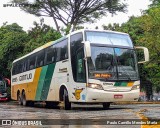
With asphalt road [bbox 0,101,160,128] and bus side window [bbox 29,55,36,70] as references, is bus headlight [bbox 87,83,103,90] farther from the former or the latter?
bus side window [bbox 29,55,36,70]

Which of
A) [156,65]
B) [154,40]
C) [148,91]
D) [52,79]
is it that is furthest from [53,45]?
[148,91]

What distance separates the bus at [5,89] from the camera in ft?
106

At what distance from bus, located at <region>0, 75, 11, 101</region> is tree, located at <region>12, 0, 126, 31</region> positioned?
771 cm

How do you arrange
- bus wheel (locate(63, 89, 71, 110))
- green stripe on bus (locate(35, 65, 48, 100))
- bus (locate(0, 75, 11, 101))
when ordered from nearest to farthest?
bus wheel (locate(63, 89, 71, 110))
green stripe on bus (locate(35, 65, 48, 100))
bus (locate(0, 75, 11, 101))

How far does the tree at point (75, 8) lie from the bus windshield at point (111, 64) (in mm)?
20922

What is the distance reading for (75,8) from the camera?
35938mm

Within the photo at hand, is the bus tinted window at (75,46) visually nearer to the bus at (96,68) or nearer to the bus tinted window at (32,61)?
the bus at (96,68)

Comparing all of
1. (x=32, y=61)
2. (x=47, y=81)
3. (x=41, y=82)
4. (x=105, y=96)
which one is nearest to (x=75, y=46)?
(x=105, y=96)

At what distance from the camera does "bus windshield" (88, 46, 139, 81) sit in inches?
551

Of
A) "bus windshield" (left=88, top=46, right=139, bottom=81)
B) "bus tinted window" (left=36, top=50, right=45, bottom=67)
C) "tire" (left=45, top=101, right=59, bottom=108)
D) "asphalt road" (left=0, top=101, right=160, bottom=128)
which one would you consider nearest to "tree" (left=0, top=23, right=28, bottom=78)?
"tire" (left=45, top=101, right=59, bottom=108)

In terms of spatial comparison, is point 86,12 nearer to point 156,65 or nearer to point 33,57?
point 156,65

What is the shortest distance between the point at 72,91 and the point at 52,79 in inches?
102

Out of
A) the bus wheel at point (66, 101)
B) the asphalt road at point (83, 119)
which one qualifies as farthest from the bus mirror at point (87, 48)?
the bus wheel at point (66, 101)

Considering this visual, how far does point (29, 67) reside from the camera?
2161 centimetres
